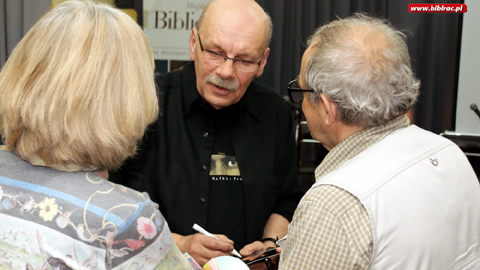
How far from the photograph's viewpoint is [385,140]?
4.01 ft

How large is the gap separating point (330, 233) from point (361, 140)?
1.18 ft

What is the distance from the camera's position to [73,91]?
909 mm

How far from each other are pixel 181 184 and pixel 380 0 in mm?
3634

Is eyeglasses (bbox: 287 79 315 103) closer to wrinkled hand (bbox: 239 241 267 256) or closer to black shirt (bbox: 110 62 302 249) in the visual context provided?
black shirt (bbox: 110 62 302 249)

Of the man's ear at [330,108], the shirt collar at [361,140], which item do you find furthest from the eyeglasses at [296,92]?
the shirt collar at [361,140]

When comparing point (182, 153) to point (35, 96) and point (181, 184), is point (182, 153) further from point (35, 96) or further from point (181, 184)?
point (35, 96)

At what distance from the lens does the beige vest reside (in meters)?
1.04

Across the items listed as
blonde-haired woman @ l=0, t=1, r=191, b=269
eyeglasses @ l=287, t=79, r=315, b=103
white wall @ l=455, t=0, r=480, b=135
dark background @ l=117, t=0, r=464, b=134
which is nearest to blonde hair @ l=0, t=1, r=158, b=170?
blonde-haired woman @ l=0, t=1, r=191, b=269

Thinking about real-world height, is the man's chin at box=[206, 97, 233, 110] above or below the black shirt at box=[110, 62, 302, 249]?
above

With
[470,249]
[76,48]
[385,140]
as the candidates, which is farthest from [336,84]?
[76,48]

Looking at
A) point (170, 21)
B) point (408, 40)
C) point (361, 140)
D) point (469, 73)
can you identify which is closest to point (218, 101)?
point (361, 140)

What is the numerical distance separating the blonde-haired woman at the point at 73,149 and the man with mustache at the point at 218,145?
0.81 metres

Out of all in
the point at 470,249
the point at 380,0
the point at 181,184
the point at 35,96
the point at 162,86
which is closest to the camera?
the point at 35,96

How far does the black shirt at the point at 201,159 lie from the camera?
1.81 metres
